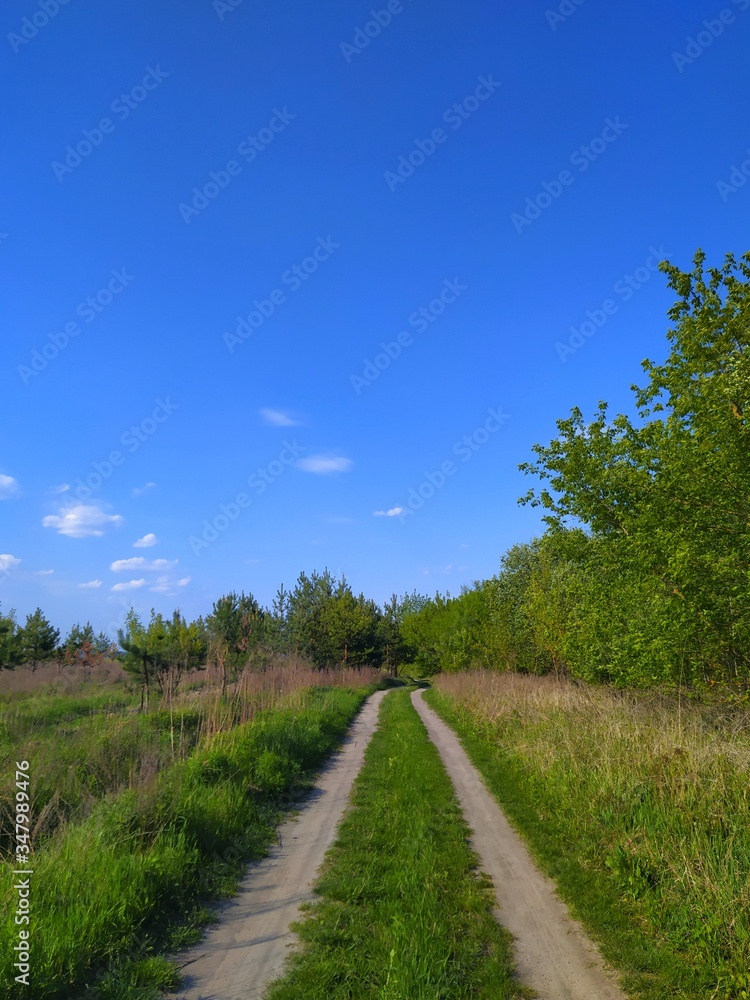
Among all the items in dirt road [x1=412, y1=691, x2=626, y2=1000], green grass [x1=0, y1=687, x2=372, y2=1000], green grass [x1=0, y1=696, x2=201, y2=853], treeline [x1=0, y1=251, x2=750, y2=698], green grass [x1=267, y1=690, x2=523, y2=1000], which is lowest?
dirt road [x1=412, y1=691, x2=626, y2=1000]

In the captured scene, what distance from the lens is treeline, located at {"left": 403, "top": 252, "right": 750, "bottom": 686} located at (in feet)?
29.2

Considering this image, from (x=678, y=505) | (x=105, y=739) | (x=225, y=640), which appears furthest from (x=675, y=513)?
(x=225, y=640)

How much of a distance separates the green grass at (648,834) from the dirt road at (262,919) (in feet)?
8.85

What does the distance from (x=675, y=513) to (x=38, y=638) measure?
3265 cm

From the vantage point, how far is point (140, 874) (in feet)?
17.2

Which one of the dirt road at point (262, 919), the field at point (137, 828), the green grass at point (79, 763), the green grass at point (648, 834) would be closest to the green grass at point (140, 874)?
the field at point (137, 828)

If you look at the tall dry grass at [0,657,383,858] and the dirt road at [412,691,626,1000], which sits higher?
the tall dry grass at [0,657,383,858]

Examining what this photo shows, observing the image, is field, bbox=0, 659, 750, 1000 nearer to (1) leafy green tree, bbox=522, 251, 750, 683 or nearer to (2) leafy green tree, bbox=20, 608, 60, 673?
(1) leafy green tree, bbox=522, 251, 750, 683

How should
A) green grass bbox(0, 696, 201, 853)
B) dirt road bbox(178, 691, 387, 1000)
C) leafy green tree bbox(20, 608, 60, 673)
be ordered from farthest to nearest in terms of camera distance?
leafy green tree bbox(20, 608, 60, 673), green grass bbox(0, 696, 201, 853), dirt road bbox(178, 691, 387, 1000)

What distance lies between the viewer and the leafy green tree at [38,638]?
29.7 m

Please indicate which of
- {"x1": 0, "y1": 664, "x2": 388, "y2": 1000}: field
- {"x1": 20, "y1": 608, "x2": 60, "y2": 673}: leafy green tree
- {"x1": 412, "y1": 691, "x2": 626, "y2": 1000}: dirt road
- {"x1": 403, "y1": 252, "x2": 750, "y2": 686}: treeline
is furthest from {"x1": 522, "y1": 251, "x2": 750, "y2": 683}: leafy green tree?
{"x1": 20, "y1": 608, "x2": 60, "y2": 673}: leafy green tree

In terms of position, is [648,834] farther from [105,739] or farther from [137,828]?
[105,739]

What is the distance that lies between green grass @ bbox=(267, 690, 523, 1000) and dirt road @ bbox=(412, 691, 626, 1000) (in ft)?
0.56

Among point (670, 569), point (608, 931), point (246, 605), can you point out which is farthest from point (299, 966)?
point (246, 605)
